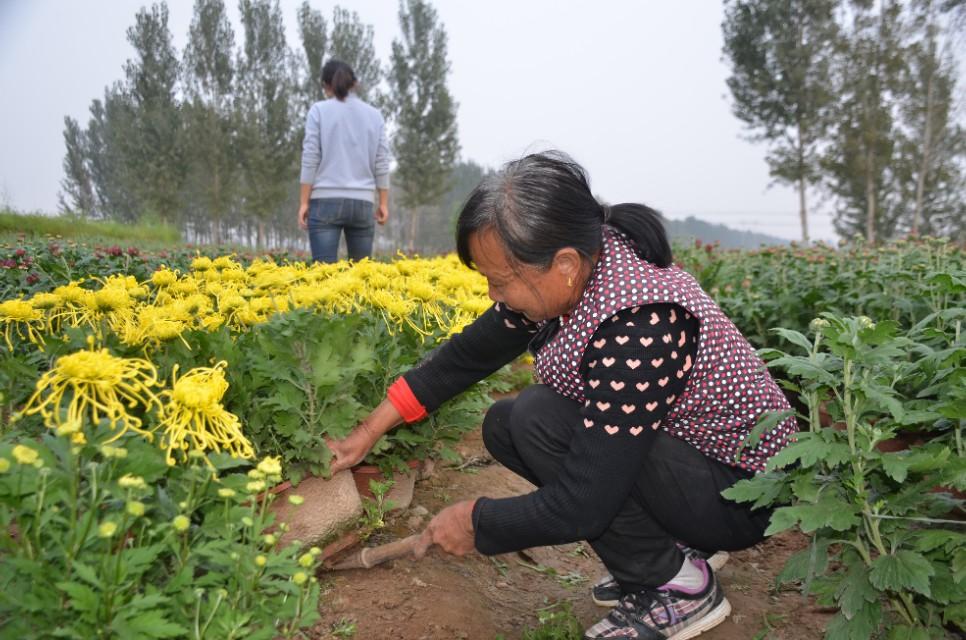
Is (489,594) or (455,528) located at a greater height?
(455,528)

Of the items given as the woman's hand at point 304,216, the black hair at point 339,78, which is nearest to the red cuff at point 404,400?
the woman's hand at point 304,216

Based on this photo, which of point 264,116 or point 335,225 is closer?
point 335,225

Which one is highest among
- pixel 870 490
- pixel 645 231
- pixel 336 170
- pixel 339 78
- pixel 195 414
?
pixel 339 78

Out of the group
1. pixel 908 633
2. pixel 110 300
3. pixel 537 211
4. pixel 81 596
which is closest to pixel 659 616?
pixel 908 633

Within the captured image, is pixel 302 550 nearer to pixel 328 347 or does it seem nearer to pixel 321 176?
pixel 328 347

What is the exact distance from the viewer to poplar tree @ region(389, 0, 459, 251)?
106ft

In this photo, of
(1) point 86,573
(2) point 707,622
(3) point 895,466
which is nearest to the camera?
(1) point 86,573

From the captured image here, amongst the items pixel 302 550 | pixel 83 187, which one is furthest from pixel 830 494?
pixel 83 187

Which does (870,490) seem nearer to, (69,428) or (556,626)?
(556,626)

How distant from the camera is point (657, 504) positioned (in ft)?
7.07

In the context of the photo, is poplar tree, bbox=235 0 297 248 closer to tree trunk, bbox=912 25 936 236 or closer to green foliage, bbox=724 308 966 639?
tree trunk, bbox=912 25 936 236

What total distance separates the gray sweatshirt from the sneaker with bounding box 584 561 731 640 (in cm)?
407

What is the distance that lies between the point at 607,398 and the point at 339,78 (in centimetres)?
438

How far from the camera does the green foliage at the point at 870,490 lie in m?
1.59
